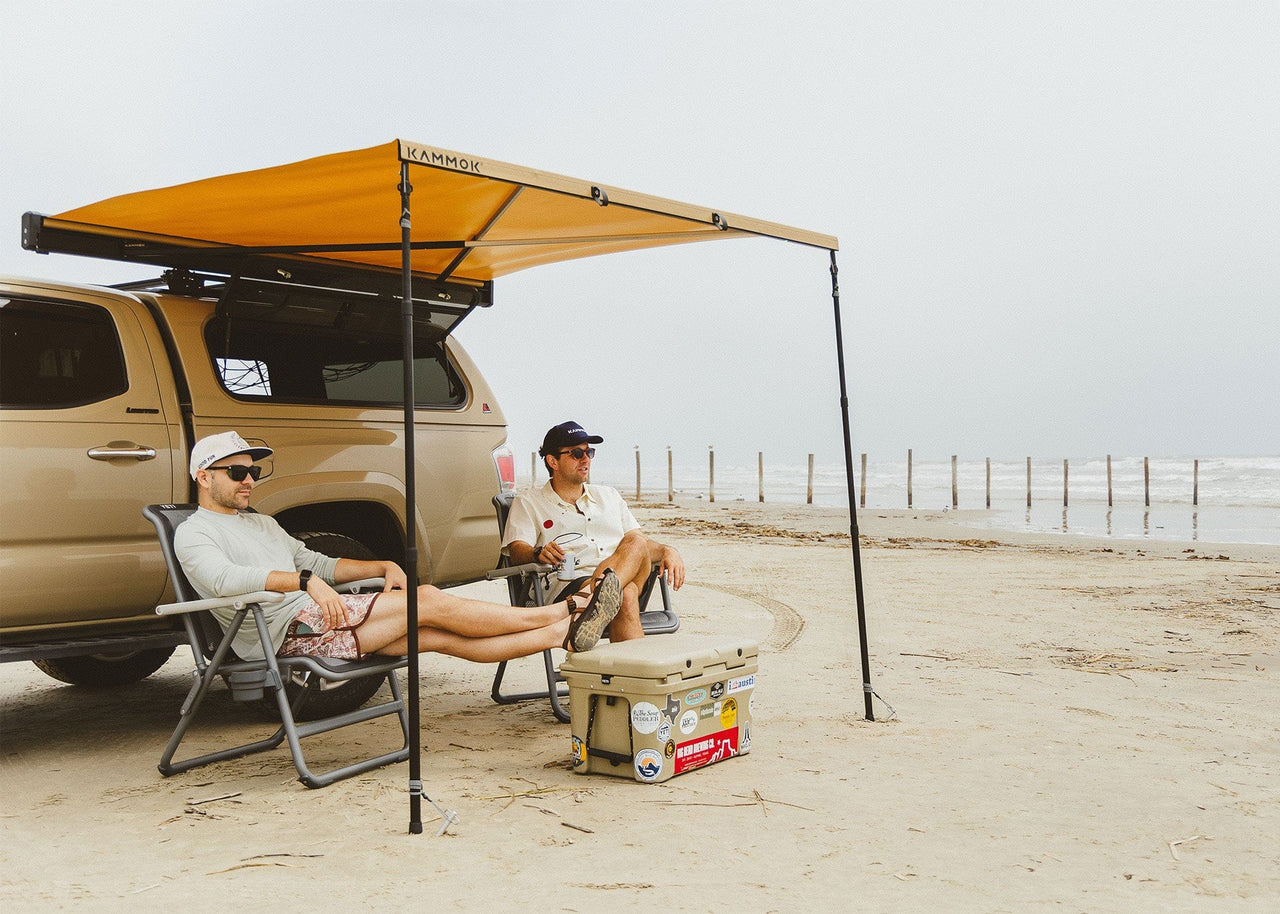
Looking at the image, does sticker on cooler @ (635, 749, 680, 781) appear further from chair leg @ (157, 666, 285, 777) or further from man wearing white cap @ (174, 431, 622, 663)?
chair leg @ (157, 666, 285, 777)

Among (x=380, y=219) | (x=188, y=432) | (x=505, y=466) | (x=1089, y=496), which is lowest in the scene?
(x=1089, y=496)

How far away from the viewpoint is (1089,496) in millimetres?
37781

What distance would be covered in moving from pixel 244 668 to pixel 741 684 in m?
1.82

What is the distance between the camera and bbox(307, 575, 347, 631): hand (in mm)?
3699

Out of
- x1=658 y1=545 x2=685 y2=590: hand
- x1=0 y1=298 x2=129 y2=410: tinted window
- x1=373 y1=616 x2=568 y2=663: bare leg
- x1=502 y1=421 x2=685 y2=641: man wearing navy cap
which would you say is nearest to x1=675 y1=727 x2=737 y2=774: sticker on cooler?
x1=373 y1=616 x2=568 y2=663: bare leg

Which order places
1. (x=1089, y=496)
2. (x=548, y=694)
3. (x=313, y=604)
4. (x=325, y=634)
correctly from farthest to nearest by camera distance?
(x=1089, y=496), (x=548, y=694), (x=313, y=604), (x=325, y=634)

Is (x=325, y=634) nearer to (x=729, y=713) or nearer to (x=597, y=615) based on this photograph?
(x=597, y=615)

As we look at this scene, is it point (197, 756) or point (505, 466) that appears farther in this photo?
point (505, 466)

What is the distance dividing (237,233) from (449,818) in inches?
107

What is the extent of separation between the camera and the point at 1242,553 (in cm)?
1535

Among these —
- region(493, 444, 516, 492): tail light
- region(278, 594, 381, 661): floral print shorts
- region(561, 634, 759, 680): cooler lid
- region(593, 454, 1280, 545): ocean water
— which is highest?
region(493, 444, 516, 492): tail light

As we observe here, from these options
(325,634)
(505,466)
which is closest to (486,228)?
(505,466)

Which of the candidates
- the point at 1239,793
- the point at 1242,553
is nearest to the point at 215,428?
the point at 1239,793

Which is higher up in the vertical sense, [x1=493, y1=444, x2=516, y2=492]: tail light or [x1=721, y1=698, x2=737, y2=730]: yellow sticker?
[x1=493, y1=444, x2=516, y2=492]: tail light
